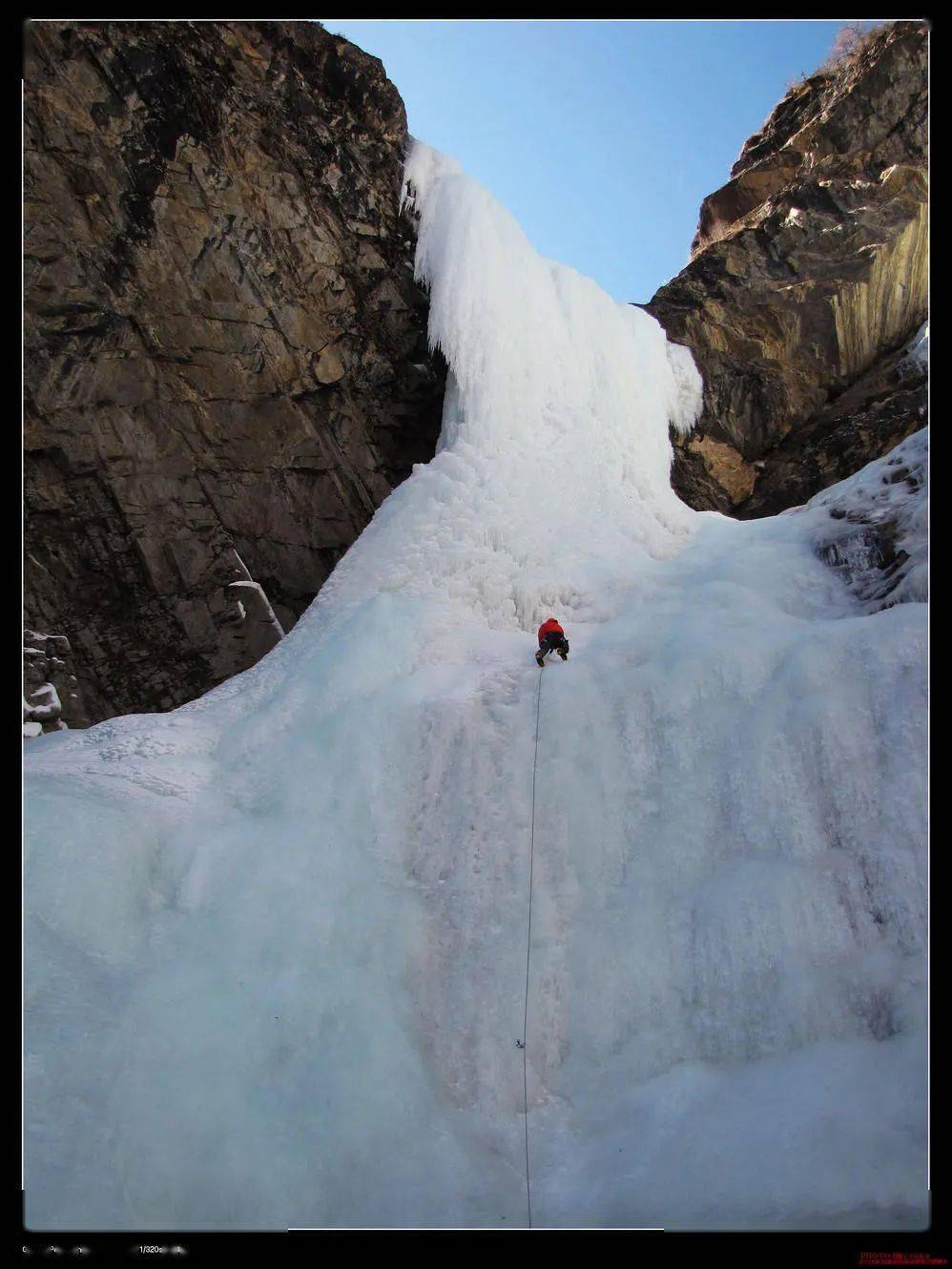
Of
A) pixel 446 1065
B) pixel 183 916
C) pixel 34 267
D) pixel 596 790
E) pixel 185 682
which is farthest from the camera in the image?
pixel 185 682

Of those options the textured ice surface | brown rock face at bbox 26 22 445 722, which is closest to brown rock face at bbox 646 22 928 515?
brown rock face at bbox 26 22 445 722

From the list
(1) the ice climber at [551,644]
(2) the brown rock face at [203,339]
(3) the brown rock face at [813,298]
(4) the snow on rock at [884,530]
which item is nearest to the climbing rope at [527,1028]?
(1) the ice climber at [551,644]

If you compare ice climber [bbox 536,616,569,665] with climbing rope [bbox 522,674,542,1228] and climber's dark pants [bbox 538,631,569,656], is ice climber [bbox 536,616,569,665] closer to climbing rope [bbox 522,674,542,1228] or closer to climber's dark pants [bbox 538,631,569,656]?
climber's dark pants [bbox 538,631,569,656]

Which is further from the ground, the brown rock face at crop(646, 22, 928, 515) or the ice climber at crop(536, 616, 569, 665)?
the brown rock face at crop(646, 22, 928, 515)

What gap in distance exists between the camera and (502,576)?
311 inches

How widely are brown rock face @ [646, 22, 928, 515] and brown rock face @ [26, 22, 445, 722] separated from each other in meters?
4.43

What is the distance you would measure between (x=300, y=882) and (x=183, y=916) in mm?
724

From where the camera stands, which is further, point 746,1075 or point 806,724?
point 806,724

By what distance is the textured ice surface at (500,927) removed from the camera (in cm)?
371

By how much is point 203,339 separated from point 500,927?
732cm

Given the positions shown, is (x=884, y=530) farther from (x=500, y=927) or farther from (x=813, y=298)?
(x=813, y=298)

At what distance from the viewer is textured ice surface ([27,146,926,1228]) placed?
3.71 metres

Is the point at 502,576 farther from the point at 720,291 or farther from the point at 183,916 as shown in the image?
the point at 720,291

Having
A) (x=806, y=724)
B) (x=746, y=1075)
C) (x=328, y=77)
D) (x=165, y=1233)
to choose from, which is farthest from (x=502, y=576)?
(x=328, y=77)
